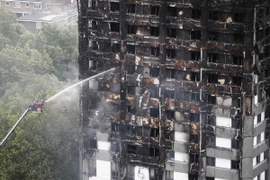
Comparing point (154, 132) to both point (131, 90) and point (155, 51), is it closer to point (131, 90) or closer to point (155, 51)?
point (131, 90)

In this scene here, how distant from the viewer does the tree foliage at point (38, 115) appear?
100500mm

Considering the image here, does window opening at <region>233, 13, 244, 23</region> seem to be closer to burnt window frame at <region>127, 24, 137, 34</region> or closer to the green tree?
burnt window frame at <region>127, 24, 137, 34</region>

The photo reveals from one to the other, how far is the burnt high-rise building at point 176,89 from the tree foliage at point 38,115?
13.7 m

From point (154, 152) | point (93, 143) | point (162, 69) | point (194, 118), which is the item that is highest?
point (162, 69)

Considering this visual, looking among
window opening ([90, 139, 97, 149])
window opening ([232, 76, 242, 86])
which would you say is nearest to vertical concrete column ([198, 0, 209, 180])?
window opening ([232, 76, 242, 86])

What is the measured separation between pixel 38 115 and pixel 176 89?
28.3m

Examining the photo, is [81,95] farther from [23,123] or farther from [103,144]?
[23,123]

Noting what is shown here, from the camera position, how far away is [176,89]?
270ft

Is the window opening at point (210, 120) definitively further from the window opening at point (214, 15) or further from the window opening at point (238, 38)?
the window opening at point (214, 15)

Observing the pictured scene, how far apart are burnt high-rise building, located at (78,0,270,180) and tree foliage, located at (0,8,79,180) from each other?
13704 mm

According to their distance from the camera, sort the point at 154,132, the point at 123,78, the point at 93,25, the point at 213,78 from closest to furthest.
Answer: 1. the point at 213,78
2. the point at 123,78
3. the point at 154,132
4. the point at 93,25

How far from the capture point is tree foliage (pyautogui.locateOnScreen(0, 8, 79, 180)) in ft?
330

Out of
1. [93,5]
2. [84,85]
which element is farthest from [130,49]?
[84,85]

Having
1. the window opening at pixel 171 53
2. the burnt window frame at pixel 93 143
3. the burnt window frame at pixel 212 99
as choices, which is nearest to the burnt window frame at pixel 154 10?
the window opening at pixel 171 53
